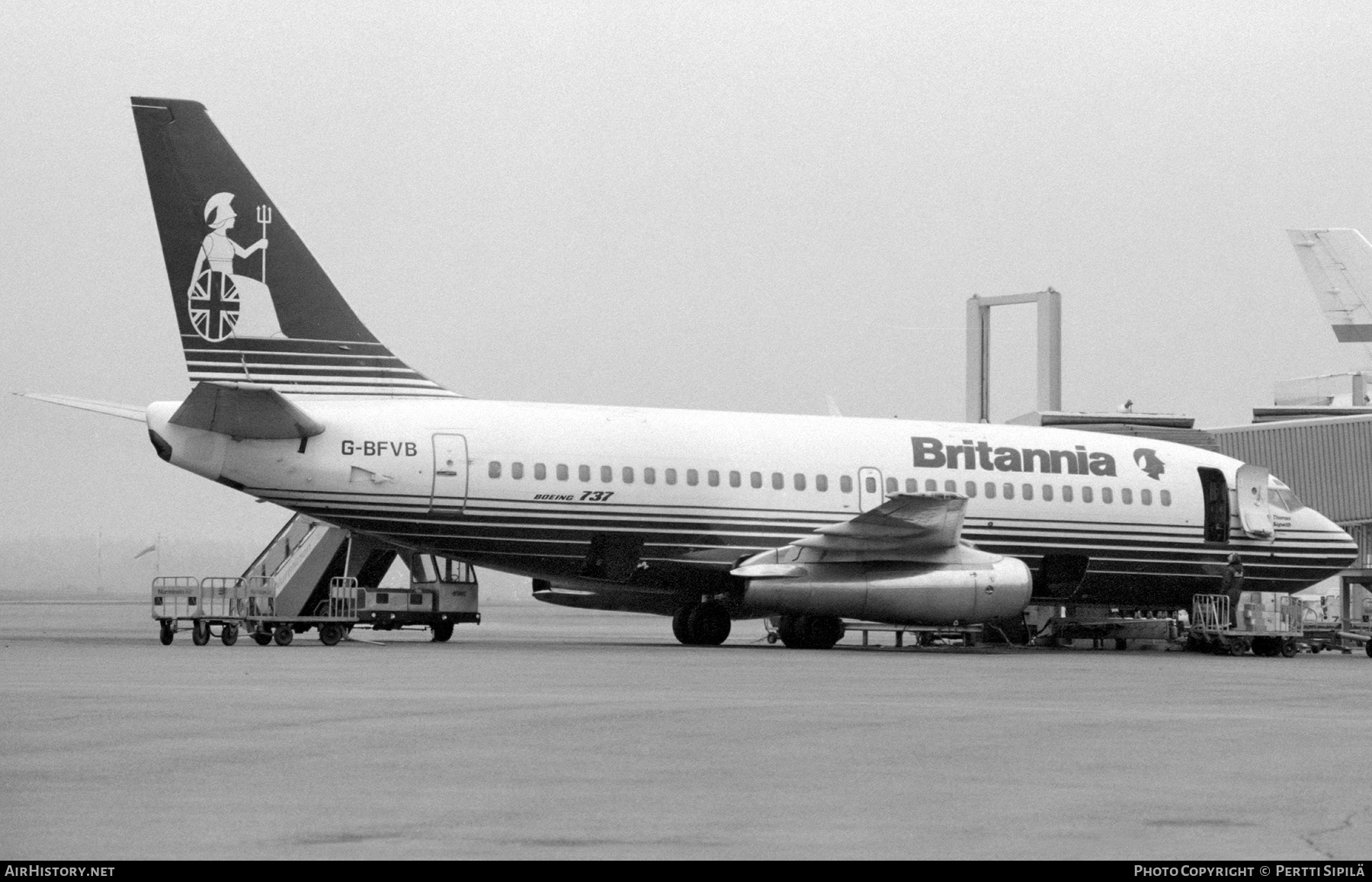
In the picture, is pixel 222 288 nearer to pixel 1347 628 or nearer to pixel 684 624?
pixel 684 624

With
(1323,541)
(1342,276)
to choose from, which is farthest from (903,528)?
(1342,276)

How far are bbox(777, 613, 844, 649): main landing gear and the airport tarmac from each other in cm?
860

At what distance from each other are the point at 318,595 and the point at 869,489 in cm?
901

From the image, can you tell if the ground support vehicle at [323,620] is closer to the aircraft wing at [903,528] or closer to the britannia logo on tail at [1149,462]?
the aircraft wing at [903,528]

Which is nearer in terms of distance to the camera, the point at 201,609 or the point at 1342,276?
the point at 201,609

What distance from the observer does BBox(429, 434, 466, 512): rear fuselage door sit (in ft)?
88.4

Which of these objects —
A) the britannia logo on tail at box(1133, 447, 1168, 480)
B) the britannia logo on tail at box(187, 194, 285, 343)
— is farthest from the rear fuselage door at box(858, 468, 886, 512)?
the britannia logo on tail at box(187, 194, 285, 343)

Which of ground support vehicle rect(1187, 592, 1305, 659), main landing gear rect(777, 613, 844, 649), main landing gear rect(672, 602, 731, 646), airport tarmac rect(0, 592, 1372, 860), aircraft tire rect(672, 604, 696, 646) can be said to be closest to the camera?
airport tarmac rect(0, 592, 1372, 860)

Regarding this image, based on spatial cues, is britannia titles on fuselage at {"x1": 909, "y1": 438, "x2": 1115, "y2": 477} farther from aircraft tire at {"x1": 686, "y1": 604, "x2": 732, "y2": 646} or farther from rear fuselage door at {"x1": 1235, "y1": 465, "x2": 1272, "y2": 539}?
aircraft tire at {"x1": 686, "y1": 604, "x2": 732, "y2": 646}

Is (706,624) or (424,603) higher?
(424,603)

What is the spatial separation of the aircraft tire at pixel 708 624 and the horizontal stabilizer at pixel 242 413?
7.29m

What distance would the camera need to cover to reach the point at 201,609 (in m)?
28.0

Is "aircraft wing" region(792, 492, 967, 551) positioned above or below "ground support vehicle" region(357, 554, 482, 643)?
above

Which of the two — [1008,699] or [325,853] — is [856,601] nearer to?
[1008,699]
